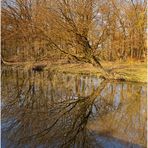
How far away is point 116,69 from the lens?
69.1ft

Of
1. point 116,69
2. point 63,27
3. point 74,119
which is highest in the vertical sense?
point 63,27

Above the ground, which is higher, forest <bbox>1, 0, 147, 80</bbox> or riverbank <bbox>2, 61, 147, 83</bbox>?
forest <bbox>1, 0, 147, 80</bbox>

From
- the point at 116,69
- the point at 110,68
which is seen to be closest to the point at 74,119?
the point at 116,69

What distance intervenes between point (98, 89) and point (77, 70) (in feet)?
32.5

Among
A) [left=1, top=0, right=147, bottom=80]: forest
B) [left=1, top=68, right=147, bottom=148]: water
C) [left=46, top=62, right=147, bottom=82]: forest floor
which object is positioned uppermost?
[left=1, top=0, right=147, bottom=80]: forest

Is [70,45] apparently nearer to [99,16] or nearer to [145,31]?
[99,16]

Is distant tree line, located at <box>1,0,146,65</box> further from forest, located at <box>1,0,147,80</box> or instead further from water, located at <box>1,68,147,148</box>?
water, located at <box>1,68,147,148</box>

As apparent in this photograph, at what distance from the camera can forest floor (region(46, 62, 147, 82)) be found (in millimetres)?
17433

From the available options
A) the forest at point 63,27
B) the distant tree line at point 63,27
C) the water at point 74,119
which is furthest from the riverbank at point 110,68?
the water at point 74,119

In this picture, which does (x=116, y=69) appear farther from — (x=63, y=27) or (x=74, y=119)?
(x=74, y=119)

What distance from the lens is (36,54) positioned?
2700cm

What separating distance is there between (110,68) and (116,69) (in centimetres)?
62

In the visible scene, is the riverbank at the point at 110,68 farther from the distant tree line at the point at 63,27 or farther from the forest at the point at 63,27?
the distant tree line at the point at 63,27

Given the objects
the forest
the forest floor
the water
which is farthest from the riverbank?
the water
